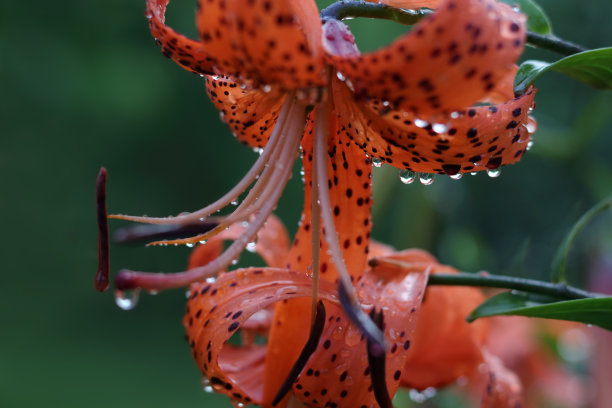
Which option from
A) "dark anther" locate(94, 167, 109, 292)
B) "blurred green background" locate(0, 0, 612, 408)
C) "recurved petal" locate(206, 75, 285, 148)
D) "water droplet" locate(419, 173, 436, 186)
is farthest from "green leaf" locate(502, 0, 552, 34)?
"blurred green background" locate(0, 0, 612, 408)

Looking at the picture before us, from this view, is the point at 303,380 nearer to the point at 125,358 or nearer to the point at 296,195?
the point at 296,195

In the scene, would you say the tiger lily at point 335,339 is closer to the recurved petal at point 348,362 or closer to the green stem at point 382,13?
the recurved petal at point 348,362

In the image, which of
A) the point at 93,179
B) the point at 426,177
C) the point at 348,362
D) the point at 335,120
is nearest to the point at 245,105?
the point at 335,120

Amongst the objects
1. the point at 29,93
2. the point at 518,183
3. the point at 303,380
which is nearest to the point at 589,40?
the point at 518,183

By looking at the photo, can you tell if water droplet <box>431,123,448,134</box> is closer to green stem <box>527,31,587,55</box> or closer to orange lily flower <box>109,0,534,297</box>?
orange lily flower <box>109,0,534,297</box>

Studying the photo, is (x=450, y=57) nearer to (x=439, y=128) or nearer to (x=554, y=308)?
(x=439, y=128)
